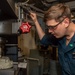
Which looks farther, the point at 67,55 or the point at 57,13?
the point at 67,55

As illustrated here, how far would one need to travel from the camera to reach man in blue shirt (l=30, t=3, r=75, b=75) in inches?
43.0

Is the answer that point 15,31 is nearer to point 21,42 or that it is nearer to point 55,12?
point 55,12

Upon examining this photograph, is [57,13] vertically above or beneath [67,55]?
above

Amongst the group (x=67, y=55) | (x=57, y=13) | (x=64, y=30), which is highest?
(x=57, y=13)

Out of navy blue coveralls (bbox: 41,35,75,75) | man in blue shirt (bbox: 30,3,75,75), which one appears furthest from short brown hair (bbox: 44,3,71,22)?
navy blue coveralls (bbox: 41,35,75,75)

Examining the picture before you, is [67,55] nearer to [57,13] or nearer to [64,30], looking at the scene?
[64,30]

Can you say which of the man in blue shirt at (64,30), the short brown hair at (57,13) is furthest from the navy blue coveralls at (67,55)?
the short brown hair at (57,13)

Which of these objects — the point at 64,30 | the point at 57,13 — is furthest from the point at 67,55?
the point at 57,13

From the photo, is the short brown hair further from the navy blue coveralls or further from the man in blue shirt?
the navy blue coveralls

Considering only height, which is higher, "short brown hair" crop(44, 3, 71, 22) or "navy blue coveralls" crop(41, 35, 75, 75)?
"short brown hair" crop(44, 3, 71, 22)

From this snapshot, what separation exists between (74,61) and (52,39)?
0.34 m

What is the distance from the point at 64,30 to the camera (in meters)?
1.13

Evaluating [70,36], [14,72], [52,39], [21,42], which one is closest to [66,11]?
[70,36]

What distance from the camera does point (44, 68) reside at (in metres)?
2.24
